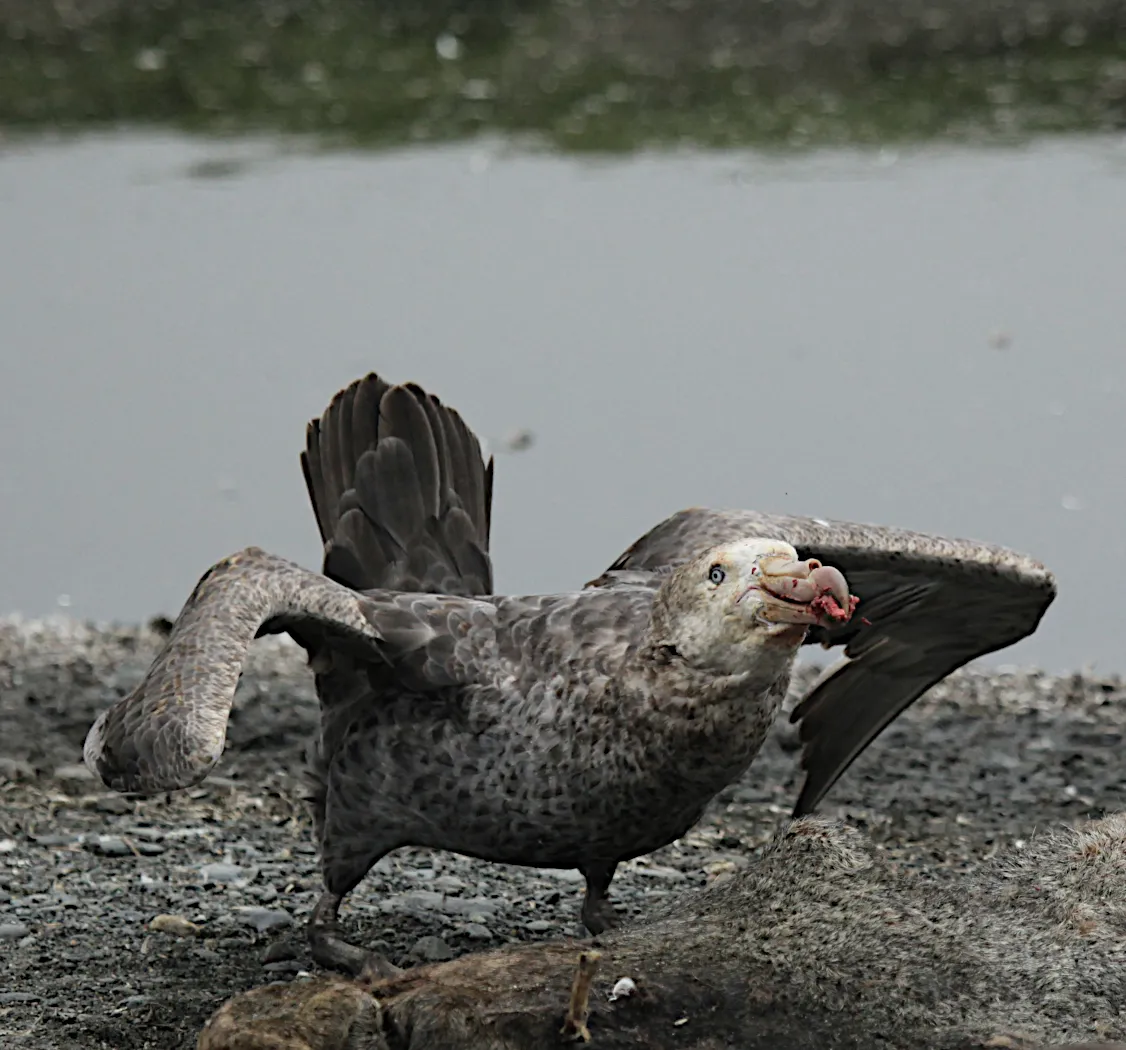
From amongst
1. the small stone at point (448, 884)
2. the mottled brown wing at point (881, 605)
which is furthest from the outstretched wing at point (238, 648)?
the small stone at point (448, 884)

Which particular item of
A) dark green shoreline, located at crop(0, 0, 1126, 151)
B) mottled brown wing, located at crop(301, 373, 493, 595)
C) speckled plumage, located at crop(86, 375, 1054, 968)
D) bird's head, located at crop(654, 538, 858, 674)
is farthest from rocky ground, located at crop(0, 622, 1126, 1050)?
dark green shoreline, located at crop(0, 0, 1126, 151)

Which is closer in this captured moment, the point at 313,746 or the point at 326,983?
the point at 326,983

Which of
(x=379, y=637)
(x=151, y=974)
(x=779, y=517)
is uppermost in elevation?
(x=779, y=517)

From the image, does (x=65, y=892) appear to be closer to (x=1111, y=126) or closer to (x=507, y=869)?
(x=507, y=869)

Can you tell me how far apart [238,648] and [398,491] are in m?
1.07

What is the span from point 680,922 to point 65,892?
7.86 ft

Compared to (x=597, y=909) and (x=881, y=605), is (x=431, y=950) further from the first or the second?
(x=881, y=605)

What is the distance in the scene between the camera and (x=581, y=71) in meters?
16.6

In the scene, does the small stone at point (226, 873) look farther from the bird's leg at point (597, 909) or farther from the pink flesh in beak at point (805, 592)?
the pink flesh in beak at point (805, 592)

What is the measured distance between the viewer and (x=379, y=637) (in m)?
5.21

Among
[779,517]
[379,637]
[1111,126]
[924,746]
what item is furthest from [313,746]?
[1111,126]

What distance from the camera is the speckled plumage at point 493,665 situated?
188 inches

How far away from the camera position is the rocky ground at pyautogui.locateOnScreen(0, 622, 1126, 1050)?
5.36 meters

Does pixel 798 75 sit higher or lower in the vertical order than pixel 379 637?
higher
